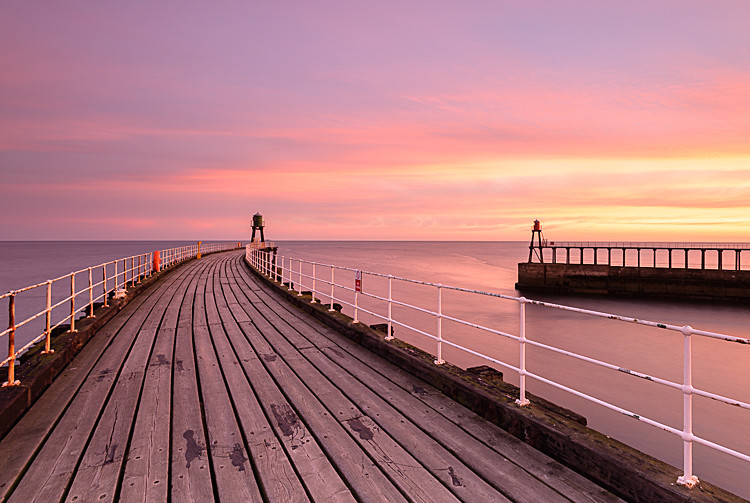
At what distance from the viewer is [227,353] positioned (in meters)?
5.82

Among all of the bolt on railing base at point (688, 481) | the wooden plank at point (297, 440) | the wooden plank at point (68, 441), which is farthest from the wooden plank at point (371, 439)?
the wooden plank at point (68, 441)

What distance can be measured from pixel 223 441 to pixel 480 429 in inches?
91.7

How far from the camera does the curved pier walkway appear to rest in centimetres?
276

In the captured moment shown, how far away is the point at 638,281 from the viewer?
119ft

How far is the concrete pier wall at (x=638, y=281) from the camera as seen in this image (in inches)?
1308

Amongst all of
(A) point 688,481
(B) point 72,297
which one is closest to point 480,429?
(A) point 688,481

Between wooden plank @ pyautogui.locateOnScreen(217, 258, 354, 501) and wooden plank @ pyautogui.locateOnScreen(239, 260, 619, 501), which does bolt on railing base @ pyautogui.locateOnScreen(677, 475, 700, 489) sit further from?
wooden plank @ pyautogui.locateOnScreen(217, 258, 354, 501)

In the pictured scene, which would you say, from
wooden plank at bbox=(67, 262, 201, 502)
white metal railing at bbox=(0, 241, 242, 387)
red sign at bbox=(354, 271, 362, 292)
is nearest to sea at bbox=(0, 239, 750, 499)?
red sign at bbox=(354, 271, 362, 292)

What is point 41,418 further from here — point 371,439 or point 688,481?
point 688,481

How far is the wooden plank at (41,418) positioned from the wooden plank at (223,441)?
4.34 ft

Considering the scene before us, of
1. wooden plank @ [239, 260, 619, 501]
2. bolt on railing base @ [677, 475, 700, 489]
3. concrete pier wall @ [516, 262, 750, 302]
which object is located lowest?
concrete pier wall @ [516, 262, 750, 302]

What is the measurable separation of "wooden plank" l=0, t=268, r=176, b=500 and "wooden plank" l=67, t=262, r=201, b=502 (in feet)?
1.32

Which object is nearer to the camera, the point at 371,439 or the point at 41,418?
the point at 371,439

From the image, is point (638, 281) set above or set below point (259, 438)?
below
